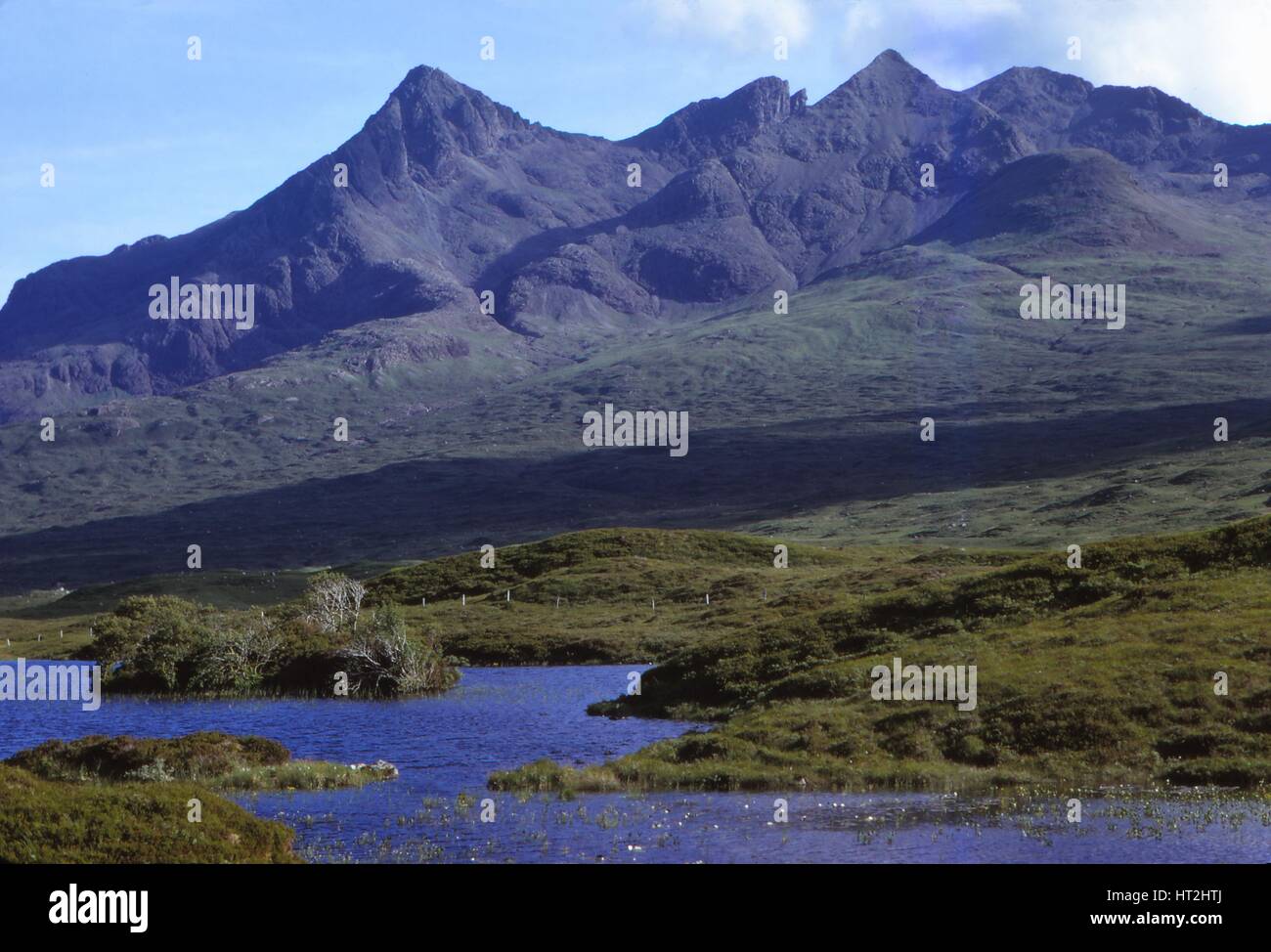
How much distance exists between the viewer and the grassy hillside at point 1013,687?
1682 inches

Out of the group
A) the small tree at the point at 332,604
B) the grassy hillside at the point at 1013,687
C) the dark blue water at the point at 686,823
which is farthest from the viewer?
the small tree at the point at 332,604

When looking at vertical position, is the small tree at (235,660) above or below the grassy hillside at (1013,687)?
below

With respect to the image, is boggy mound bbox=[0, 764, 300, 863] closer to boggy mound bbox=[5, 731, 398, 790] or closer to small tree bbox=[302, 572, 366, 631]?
boggy mound bbox=[5, 731, 398, 790]

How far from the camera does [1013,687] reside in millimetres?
48312

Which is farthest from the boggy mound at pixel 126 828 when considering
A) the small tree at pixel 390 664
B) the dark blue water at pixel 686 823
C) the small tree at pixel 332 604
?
the small tree at pixel 332 604

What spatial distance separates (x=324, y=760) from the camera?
49250 millimetres

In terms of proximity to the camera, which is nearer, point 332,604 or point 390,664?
point 390,664

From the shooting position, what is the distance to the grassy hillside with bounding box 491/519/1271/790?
4272cm

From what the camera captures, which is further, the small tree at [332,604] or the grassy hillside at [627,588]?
the grassy hillside at [627,588]

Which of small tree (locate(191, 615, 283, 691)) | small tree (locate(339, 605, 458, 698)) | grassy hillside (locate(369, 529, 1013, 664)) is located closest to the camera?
small tree (locate(339, 605, 458, 698))

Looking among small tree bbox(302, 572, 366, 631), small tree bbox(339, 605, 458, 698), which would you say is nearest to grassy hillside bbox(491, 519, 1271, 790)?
small tree bbox(339, 605, 458, 698)

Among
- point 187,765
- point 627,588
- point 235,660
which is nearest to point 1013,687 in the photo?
point 187,765

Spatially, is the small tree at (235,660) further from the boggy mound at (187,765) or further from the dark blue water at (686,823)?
the boggy mound at (187,765)

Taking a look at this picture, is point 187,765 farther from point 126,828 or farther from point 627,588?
point 627,588
